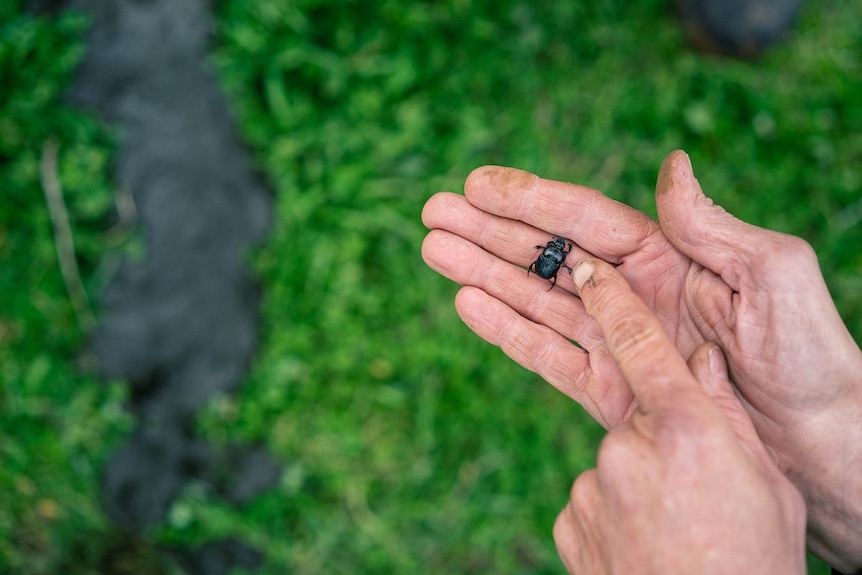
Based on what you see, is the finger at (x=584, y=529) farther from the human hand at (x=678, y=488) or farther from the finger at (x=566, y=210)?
the finger at (x=566, y=210)

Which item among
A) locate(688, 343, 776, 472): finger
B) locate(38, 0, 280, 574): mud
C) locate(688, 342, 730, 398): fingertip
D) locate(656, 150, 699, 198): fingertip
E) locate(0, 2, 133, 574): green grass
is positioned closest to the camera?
locate(688, 343, 776, 472): finger

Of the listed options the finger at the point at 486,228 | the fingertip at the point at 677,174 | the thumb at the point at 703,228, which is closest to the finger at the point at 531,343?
the finger at the point at 486,228

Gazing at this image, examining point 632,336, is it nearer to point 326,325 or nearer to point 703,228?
point 703,228

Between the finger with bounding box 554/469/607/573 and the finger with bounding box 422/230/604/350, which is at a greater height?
the finger with bounding box 422/230/604/350

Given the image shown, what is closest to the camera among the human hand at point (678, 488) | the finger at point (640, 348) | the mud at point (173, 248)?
the human hand at point (678, 488)

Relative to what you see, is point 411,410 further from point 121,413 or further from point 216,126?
point 216,126

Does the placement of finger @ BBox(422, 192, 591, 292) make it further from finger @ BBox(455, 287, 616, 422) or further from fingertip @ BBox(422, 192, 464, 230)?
finger @ BBox(455, 287, 616, 422)

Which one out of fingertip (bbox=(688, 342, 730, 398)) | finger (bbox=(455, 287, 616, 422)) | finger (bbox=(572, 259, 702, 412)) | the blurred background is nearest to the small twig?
the blurred background
